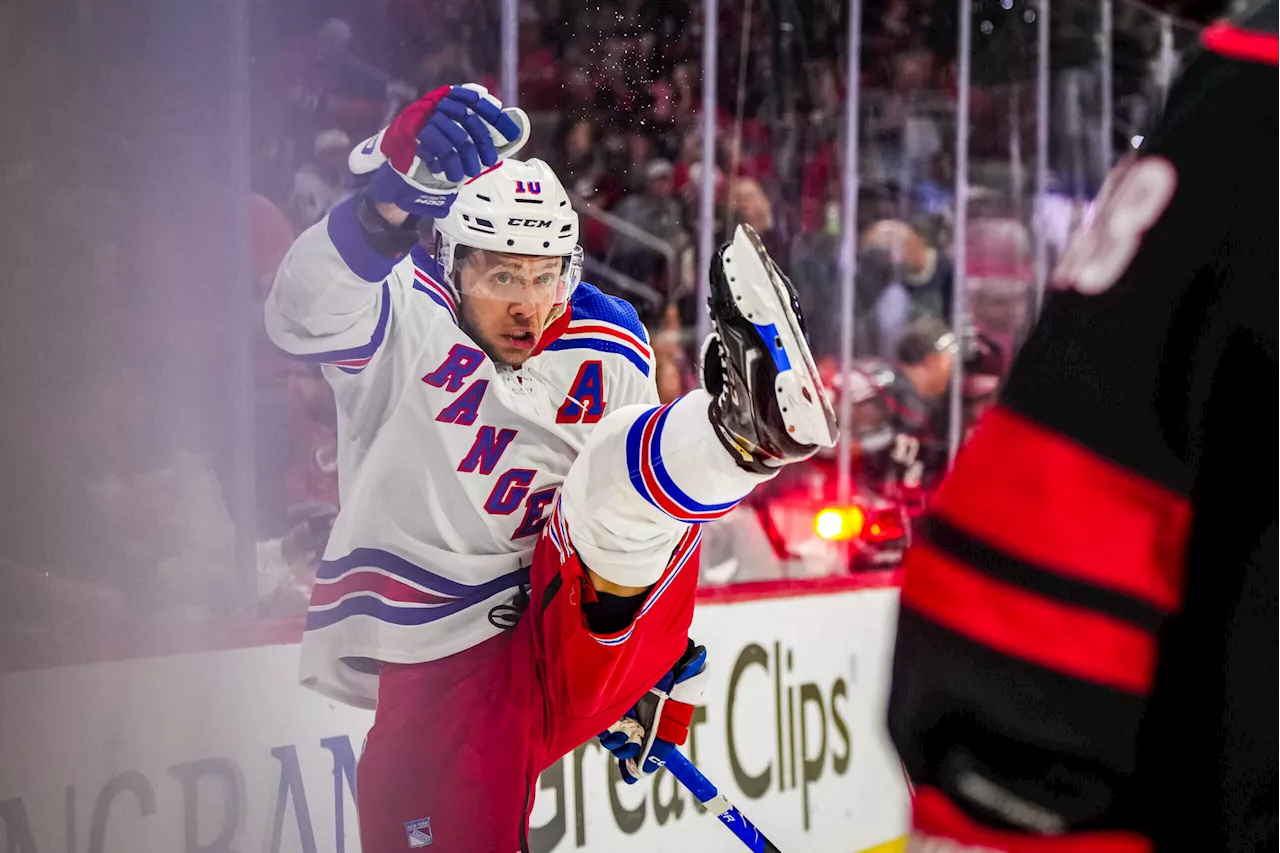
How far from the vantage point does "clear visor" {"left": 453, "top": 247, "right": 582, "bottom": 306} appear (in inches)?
68.1

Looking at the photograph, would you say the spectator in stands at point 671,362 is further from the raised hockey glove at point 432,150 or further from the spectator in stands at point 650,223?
the raised hockey glove at point 432,150

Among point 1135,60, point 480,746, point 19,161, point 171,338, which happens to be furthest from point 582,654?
point 1135,60

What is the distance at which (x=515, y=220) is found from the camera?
1751mm

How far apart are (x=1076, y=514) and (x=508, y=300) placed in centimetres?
136

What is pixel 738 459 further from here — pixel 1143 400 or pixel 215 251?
pixel 1143 400

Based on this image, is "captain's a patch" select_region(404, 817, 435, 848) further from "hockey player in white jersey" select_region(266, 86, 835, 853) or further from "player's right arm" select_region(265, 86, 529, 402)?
"player's right arm" select_region(265, 86, 529, 402)

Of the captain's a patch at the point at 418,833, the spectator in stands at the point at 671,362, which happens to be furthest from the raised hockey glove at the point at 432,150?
the captain's a patch at the point at 418,833

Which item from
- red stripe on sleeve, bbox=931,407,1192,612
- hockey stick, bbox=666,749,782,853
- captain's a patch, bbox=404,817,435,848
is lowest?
hockey stick, bbox=666,749,782,853

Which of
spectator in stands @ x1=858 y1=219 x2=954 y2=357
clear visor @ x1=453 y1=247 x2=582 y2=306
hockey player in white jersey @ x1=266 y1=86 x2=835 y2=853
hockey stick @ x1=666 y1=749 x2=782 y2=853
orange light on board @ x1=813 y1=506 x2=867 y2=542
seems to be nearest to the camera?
hockey player in white jersey @ x1=266 y1=86 x2=835 y2=853

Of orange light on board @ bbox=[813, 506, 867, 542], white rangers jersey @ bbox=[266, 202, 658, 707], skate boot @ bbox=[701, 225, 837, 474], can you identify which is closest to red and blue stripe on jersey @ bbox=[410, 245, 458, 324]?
white rangers jersey @ bbox=[266, 202, 658, 707]

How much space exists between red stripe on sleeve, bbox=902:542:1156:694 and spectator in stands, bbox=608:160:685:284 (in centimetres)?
150

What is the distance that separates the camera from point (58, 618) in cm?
146

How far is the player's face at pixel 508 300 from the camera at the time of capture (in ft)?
5.70

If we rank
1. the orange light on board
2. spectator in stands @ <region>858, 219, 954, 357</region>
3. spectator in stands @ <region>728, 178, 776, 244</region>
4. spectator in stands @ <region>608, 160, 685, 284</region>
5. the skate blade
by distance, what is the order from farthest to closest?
spectator in stands @ <region>858, 219, 954, 357</region>, the orange light on board, spectator in stands @ <region>728, 178, 776, 244</region>, spectator in stands @ <region>608, 160, 685, 284</region>, the skate blade
